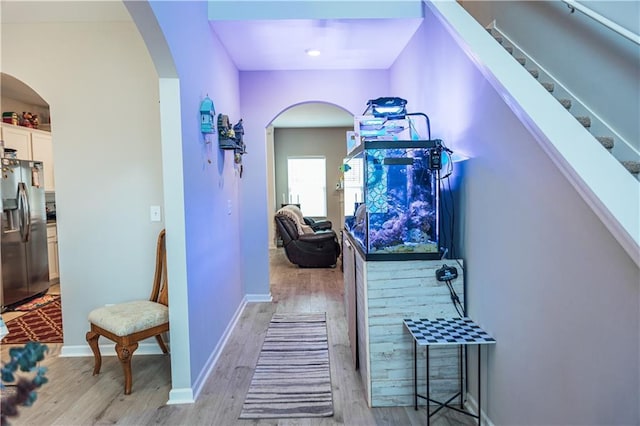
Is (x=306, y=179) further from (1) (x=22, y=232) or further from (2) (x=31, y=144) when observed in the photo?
(1) (x=22, y=232)

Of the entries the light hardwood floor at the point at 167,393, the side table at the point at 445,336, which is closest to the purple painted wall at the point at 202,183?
the light hardwood floor at the point at 167,393

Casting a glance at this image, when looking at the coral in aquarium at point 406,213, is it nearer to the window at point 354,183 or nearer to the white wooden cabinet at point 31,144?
the window at point 354,183

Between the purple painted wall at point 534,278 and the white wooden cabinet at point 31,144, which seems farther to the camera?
the white wooden cabinet at point 31,144

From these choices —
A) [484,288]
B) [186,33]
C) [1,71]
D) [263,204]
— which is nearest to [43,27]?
[1,71]

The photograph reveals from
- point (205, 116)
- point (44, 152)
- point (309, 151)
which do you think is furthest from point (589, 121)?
point (309, 151)

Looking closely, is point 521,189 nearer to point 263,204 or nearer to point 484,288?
point 484,288

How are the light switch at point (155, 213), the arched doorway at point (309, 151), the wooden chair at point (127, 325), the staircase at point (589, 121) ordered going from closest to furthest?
the staircase at point (589, 121) < the wooden chair at point (127, 325) < the light switch at point (155, 213) < the arched doorway at point (309, 151)

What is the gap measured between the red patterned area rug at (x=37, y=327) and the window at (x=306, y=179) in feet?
18.6

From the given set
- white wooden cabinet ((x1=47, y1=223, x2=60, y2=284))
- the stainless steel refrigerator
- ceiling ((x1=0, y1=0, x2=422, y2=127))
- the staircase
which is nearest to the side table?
the staircase

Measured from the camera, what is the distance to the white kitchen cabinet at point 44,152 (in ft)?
16.6

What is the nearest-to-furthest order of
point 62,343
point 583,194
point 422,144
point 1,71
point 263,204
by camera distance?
point 583,194 < point 422,144 < point 1,71 < point 62,343 < point 263,204

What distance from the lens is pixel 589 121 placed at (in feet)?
6.24

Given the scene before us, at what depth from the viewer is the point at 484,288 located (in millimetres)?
2078

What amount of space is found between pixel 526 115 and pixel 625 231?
63cm
